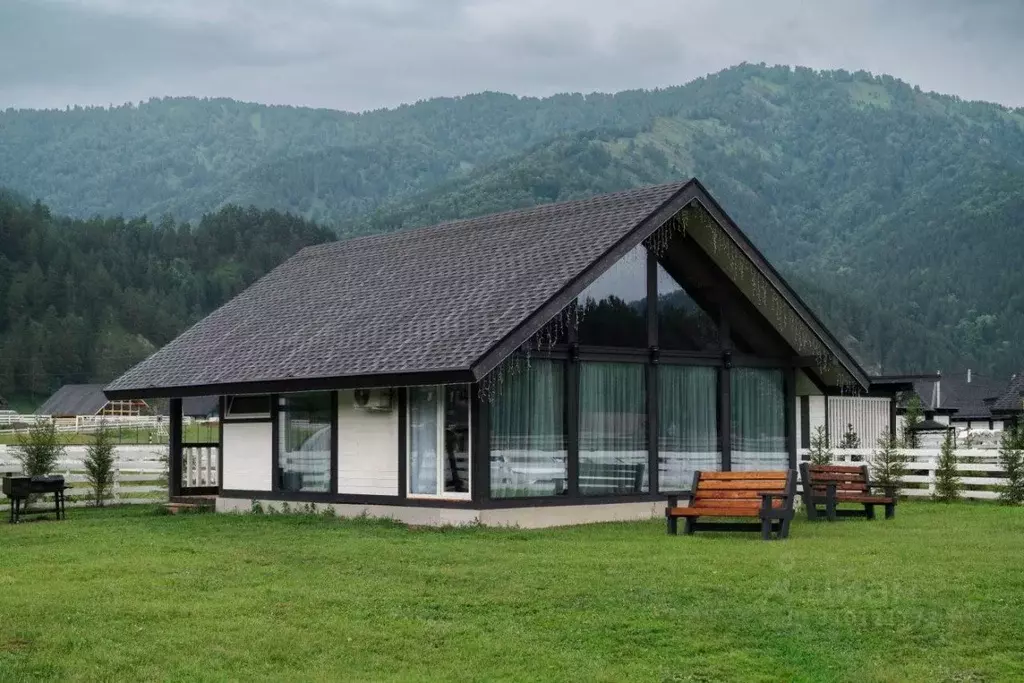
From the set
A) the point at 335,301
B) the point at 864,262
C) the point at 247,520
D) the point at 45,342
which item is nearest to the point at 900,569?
the point at 247,520

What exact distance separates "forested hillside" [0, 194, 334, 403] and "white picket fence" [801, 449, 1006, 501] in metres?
106

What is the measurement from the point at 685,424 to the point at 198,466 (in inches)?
374

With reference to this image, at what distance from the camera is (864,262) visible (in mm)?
188375

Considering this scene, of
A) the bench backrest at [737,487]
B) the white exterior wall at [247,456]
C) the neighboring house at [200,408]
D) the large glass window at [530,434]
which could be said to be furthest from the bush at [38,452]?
the neighboring house at [200,408]

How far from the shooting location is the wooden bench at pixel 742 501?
16453 millimetres

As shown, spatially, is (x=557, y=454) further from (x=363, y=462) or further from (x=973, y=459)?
(x=973, y=459)

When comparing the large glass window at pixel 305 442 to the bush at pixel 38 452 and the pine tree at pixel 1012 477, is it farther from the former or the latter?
the pine tree at pixel 1012 477

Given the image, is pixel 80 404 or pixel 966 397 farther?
pixel 80 404

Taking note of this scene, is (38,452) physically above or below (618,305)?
below

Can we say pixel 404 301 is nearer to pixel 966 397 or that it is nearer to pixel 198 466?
pixel 198 466

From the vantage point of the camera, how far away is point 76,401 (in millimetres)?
108812

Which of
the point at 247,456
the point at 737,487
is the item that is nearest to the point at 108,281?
the point at 247,456

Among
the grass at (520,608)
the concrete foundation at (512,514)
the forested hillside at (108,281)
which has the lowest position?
the grass at (520,608)

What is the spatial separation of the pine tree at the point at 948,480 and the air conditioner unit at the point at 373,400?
1102 centimetres
